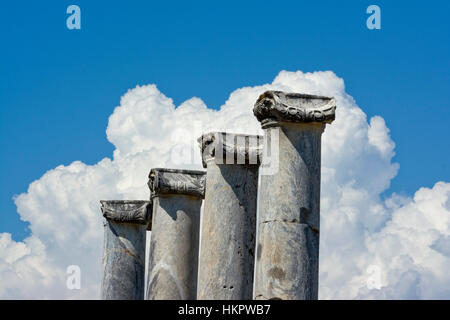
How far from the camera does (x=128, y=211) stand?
29.5 metres

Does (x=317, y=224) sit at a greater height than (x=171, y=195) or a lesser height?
lesser

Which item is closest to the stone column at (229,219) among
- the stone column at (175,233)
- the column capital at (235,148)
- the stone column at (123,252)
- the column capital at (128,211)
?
the column capital at (235,148)

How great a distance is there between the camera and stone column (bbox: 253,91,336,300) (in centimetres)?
1898

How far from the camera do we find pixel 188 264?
26500 mm

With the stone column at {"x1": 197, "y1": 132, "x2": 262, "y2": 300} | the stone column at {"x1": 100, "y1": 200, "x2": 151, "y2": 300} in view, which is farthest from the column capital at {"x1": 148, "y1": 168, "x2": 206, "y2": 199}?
the stone column at {"x1": 100, "y1": 200, "x2": 151, "y2": 300}

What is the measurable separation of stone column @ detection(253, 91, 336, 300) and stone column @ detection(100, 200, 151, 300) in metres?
10.8

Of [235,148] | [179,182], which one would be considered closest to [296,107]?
[235,148]

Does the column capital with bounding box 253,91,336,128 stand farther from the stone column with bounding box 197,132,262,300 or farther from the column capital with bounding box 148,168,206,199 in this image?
the column capital with bounding box 148,168,206,199

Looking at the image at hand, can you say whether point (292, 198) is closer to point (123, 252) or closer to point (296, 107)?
point (296, 107)

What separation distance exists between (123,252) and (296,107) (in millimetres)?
12319
